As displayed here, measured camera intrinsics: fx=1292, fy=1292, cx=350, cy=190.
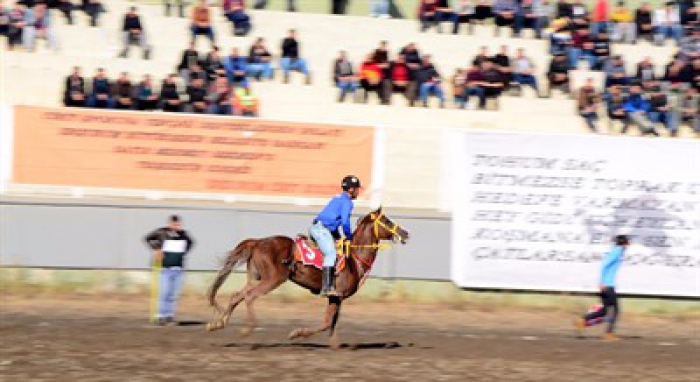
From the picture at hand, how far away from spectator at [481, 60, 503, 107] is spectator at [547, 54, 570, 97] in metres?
1.89

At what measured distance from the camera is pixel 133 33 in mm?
30531

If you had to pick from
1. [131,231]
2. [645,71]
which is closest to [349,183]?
[131,231]

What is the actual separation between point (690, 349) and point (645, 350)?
1141 millimetres

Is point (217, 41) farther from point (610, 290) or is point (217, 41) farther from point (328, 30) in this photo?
point (610, 290)

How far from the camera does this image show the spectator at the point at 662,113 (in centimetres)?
3042

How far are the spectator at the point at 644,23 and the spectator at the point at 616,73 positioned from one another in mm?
3407

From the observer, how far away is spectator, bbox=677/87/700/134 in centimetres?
3084

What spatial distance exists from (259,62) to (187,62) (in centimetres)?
205

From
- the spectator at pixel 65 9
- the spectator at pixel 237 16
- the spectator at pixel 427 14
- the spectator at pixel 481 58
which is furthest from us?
the spectator at pixel 427 14

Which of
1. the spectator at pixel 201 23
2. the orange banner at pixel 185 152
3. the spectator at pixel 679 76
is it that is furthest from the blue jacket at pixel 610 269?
the spectator at pixel 201 23

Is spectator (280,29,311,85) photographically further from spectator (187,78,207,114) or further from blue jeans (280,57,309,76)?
spectator (187,78,207,114)

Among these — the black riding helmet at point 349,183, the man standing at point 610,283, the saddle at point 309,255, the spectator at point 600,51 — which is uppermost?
the spectator at point 600,51

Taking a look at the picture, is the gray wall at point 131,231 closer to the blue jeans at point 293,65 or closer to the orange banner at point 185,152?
the orange banner at point 185,152

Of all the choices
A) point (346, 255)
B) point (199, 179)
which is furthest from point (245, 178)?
point (346, 255)
